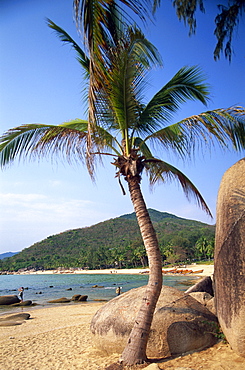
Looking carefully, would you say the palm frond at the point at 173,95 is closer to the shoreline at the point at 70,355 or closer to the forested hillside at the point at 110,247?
the shoreline at the point at 70,355

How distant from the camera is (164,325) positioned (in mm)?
6109

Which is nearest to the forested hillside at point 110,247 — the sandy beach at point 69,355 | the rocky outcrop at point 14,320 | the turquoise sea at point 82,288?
the turquoise sea at point 82,288

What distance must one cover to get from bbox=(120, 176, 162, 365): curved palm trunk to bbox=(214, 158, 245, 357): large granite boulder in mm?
1160

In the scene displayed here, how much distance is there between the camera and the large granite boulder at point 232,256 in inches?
199

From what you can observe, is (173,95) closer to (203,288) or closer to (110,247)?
(203,288)

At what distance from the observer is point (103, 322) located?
271 inches

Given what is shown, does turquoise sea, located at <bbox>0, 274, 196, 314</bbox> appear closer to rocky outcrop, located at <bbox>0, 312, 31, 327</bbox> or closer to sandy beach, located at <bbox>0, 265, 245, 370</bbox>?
rocky outcrop, located at <bbox>0, 312, 31, 327</bbox>

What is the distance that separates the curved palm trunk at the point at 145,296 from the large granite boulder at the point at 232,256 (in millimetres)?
1160

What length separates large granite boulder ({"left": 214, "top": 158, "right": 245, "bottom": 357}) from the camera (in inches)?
199

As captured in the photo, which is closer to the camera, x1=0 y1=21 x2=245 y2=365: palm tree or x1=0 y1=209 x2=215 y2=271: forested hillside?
x1=0 y1=21 x2=245 y2=365: palm tree

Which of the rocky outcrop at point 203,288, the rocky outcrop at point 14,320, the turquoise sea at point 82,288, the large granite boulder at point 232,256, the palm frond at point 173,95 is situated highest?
the palm frond at point 173,95

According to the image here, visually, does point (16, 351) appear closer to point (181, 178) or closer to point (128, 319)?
point (128, 319)

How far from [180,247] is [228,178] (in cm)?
8222

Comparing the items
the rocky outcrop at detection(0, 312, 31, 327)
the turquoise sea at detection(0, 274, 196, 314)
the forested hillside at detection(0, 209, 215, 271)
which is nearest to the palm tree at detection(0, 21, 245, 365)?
the rocky outcrop at detection(0, 312, 31, 327)
